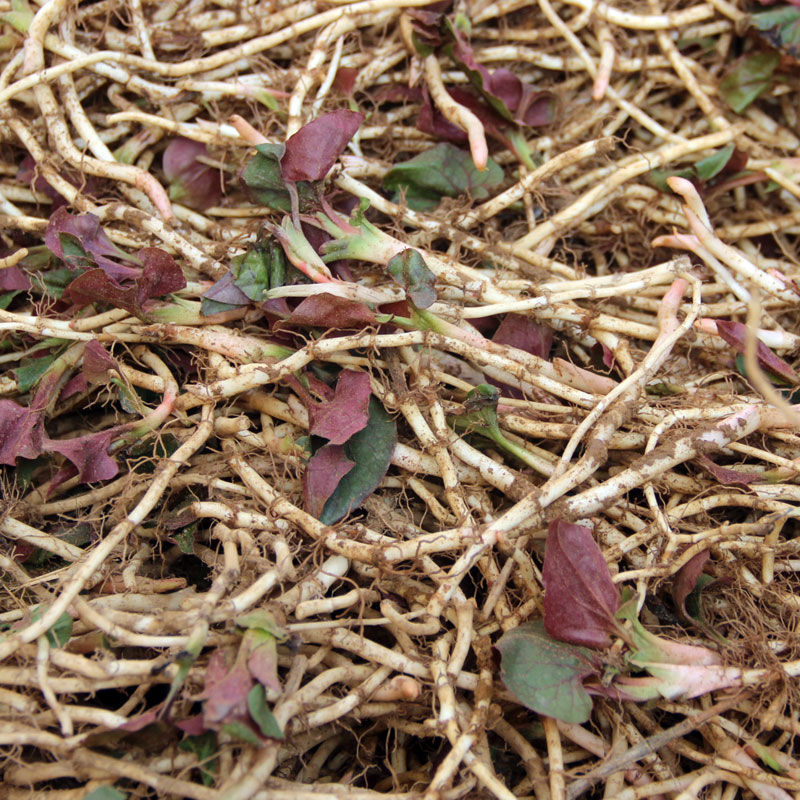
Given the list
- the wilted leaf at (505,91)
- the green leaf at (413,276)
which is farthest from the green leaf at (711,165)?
the green leaf at (413,276)

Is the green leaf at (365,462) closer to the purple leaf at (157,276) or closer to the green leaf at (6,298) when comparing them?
the purple leaf at (157,276)

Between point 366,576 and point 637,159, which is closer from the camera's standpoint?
point 366,576

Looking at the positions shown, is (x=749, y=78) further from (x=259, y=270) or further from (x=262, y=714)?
(x=262, y=714)

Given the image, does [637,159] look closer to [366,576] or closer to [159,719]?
[366,576]

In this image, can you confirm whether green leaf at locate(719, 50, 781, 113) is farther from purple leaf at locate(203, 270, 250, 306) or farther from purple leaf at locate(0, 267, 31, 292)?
purple leaf at locate(0, 267, 31, 292)

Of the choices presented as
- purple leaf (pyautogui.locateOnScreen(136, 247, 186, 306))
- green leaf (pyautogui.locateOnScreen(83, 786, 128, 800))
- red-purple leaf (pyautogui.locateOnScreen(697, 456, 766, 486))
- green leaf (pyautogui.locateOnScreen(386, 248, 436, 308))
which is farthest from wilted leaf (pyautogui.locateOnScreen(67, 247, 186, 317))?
red-purple leaf (pyautogui.locateOnScreen(697, 456, 766, 486))

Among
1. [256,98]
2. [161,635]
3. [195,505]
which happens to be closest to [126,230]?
[256,98]
